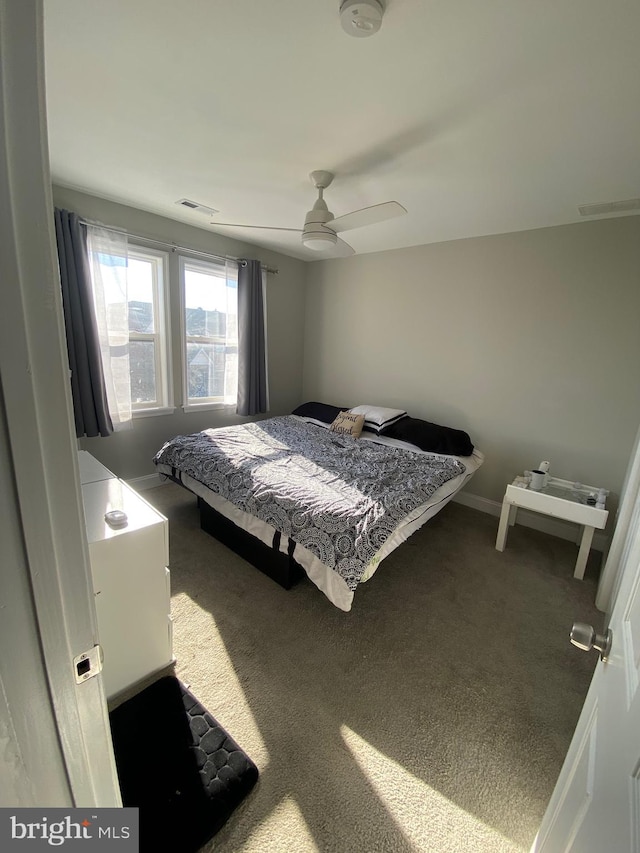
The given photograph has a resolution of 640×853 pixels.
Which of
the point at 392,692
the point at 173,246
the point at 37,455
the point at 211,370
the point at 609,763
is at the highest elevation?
the point at 173,246

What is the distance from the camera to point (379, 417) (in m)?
3.34

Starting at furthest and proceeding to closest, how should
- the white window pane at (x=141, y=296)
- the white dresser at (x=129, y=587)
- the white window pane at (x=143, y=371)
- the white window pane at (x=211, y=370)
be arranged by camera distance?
the white window pane at (x=211, y=370) → the white window pane at (x=143, y=371) → the white window pane at (x=141, y=296) → the white dresser at (x=129, y=587)

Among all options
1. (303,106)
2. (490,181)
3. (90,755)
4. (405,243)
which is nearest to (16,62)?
(90,755)

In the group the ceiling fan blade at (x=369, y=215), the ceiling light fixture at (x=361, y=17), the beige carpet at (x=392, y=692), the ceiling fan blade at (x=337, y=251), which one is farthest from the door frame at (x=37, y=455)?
the ceiling fan blade at (x=337, y=251)

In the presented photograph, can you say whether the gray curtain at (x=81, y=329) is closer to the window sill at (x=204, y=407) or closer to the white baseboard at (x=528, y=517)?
the white baseboard at (x=528, y=517)

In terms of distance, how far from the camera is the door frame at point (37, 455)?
0.39 metres

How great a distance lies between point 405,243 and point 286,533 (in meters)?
2.93

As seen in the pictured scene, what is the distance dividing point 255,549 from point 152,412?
1.78 meters

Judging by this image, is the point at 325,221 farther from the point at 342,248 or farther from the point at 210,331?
the point at 210,331

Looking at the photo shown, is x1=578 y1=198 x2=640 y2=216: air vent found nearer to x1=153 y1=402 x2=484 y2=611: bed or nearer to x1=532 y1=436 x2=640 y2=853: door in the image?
x1=153 y1=402 x2=484 y2=611: bed

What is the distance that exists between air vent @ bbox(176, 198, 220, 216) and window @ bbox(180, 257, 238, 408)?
54 cm

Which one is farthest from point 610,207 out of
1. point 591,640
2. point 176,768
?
point 176,768

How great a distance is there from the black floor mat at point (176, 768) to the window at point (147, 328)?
2.43 m

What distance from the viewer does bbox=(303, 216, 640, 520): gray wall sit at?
2.50 m
